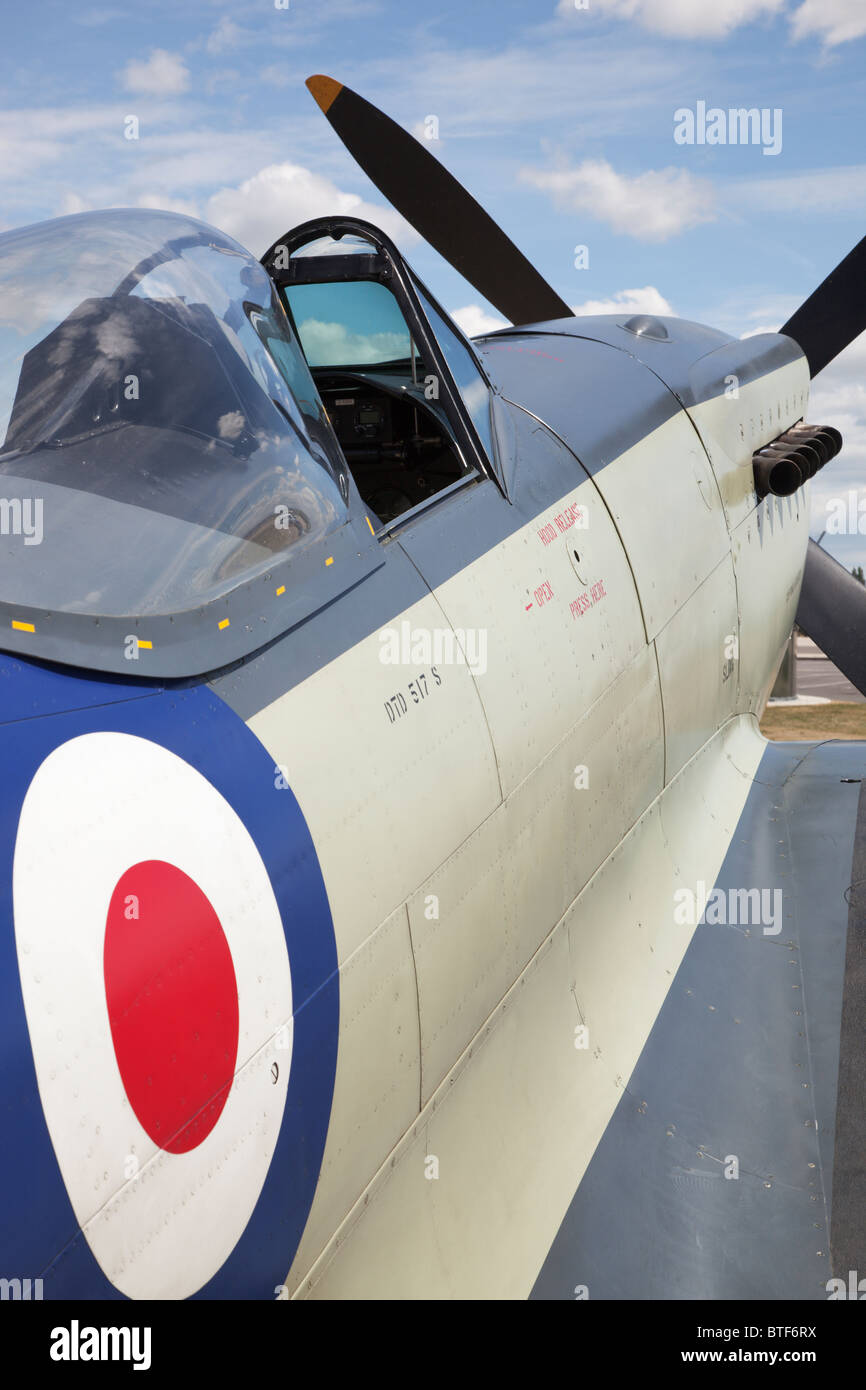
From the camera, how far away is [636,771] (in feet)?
13.4

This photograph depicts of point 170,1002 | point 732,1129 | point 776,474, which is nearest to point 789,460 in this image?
point 776,474

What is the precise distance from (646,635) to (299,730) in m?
2.31

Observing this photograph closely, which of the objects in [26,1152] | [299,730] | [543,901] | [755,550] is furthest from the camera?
[755,550]

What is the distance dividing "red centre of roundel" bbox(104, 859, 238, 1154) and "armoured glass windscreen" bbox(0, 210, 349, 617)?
1.87 feet

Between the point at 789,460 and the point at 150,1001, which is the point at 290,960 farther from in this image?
the point at 789,460

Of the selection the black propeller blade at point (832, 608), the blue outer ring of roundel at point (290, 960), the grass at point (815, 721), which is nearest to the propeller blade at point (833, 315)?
the black propeller blade at point (832, 608)

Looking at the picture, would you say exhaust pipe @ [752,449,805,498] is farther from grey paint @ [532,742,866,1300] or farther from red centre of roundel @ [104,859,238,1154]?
red centre of roundel @ [104,859,238,1154]

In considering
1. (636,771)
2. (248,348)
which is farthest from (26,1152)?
(636,771)

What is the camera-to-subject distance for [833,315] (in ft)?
26.4

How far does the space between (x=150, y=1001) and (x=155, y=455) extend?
1213 millimetres

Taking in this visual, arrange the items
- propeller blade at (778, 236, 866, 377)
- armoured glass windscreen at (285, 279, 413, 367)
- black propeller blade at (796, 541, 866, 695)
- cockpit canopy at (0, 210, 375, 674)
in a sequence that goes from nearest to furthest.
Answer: cockpit canopy at (0, 210, 375, 674) → armoured glass windscreen at (285, 279, 413, 367) → black propeller blade at (796, 541, 866, 695) → propeller blade at (778, 236, 866, 377)

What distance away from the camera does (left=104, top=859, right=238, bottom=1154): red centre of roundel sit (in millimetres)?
1639

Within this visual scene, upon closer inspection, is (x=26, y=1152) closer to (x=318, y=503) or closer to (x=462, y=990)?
(x=462, y=990)

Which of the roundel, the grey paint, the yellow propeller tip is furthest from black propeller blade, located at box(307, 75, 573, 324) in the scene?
the roundel
